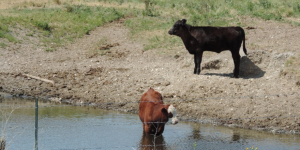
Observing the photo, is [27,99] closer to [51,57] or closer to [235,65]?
[51,57]

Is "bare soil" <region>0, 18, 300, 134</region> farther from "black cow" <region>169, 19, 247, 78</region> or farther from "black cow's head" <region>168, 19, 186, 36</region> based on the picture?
"black cow's head" <region>168, 19, 186, 36</region>

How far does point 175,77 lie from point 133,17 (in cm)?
989

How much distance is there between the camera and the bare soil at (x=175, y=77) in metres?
13.2

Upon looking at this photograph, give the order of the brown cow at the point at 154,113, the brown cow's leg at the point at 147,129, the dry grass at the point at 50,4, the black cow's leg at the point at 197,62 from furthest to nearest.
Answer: the dry grass at the point at 50,4 < the black cow's leg at the point at 197,62 < the brown cow's leg at the point at 147,129 < the brown cow at the point at 154,113

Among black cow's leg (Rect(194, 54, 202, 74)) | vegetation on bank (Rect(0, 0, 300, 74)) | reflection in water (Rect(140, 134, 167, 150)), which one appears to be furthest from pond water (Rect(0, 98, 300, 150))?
vegetation on bank (Rect(0, 0, 300, 74))

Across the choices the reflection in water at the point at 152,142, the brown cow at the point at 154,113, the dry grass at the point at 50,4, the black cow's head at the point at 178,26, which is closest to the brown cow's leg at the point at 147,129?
the brown cow at the point at 154,113

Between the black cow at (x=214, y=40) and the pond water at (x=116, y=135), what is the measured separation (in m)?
3.09

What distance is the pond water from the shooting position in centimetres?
1077

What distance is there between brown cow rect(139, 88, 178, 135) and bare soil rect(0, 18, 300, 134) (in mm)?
482

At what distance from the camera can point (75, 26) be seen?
22.9m

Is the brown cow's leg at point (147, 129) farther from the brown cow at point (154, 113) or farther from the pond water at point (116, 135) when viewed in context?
the pond water at point (116, 135)

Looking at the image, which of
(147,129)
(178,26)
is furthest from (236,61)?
(147,129)

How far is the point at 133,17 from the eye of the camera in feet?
82.0

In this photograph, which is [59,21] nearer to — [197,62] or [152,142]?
[197,62]
